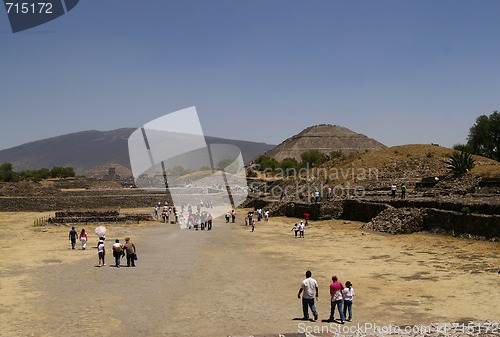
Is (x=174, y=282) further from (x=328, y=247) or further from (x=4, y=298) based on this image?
(x=328, y=247)

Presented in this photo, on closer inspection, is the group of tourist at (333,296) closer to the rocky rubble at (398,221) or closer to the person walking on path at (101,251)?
the person walking on path at (101,251)

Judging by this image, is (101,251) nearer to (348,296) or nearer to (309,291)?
(309,291)

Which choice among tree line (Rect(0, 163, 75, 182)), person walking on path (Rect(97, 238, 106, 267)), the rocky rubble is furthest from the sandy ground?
tree line (Rect(0, 163, 75, 182))

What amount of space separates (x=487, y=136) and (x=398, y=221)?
39.4 metres

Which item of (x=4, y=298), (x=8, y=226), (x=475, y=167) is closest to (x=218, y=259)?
(x=4, y=298)

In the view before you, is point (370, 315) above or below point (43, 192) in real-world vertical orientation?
below

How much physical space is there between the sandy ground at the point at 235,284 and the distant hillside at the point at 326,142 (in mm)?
115298

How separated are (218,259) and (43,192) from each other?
165 feet

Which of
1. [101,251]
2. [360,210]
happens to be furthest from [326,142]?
[101,251]

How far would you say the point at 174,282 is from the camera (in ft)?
51.9

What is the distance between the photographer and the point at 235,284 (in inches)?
610

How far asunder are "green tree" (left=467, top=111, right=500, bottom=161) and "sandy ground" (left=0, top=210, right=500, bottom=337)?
4000 cm

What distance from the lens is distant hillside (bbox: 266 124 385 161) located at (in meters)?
146

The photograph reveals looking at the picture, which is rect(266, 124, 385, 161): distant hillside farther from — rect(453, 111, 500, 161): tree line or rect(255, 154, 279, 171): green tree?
rect(453, 111, 500, 161): tree line
